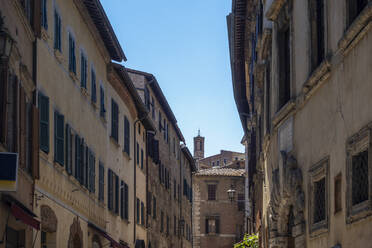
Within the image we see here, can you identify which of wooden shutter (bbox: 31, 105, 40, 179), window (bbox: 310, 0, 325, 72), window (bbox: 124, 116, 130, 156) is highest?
window (bbox: 124, 116, 130, 156)

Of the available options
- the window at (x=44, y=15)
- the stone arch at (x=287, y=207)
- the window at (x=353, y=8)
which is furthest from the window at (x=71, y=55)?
the window at (x=353, y=8)

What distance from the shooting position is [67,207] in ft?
68.9

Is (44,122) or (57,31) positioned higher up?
(57,31)

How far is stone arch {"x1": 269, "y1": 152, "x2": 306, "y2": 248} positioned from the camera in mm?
16031

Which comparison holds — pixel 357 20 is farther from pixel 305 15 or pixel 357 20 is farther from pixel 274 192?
pixel 274 192

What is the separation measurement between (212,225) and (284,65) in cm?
6565

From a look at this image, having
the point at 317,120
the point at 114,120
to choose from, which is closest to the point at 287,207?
the point at 317,120

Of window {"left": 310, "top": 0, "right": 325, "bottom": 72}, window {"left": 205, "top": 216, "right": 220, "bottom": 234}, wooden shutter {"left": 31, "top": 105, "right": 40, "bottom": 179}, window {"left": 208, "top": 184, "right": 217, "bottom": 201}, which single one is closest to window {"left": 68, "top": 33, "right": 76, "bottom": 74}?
wooden shutter {"left": 31, "top": 105, "right": 40, "bottom": 179}

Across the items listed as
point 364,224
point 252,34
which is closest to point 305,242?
point 364,224

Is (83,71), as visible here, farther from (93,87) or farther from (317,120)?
(317,120)

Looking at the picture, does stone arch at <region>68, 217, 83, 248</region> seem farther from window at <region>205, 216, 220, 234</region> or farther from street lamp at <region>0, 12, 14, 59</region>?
window at <region>205, 216, 220, 234</region>

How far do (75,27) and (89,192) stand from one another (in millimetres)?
4685

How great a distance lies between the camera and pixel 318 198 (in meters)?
14.8

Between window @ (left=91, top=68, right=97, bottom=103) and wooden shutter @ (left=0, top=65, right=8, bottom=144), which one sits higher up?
window @ (left=91, top=68, right=97, bottom=103)
